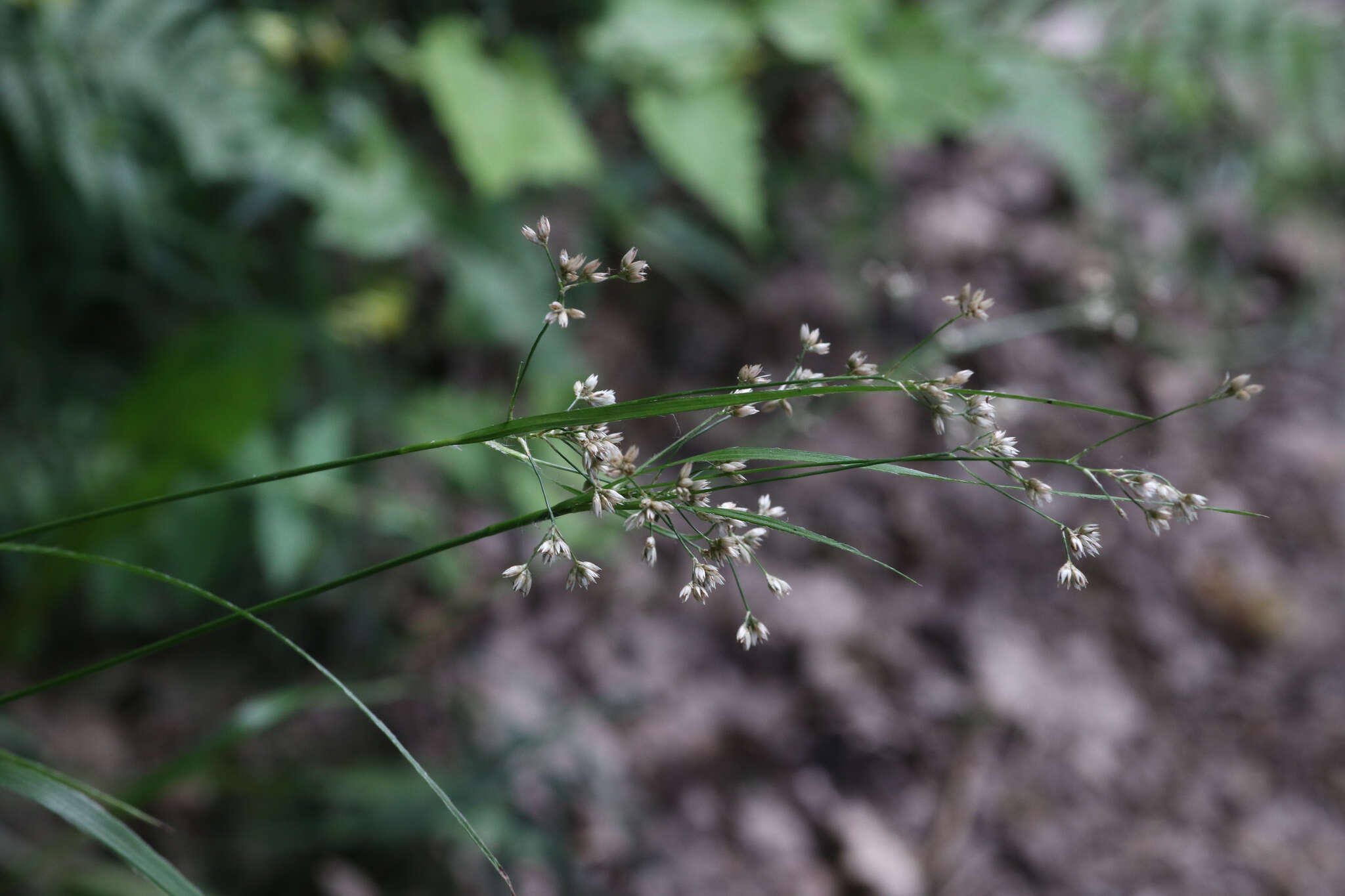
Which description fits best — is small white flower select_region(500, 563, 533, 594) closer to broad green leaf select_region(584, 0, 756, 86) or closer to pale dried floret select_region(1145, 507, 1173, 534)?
pale dried floret select_region(1145, 507, 1173, 534)

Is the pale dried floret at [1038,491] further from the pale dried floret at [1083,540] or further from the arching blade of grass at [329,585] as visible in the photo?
the arching blade of grass at [329,585]

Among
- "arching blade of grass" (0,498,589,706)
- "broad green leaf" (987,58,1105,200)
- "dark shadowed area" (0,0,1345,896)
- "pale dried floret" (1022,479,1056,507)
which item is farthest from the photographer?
"broad green leaf" (987,58,1105,200)

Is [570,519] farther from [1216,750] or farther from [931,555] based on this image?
[1216,750]

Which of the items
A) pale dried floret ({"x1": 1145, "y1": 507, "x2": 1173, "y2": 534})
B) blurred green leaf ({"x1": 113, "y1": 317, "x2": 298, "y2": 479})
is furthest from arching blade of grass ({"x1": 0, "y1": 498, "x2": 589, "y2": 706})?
blurred green leaf ({"x1": 113, "y1": 317, "x2": 298, "y2": 479})

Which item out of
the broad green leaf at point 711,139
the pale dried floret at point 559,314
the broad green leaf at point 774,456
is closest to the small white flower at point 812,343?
the broad green leaf at point 774,456

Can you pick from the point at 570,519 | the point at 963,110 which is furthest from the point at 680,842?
the point at 963,110
